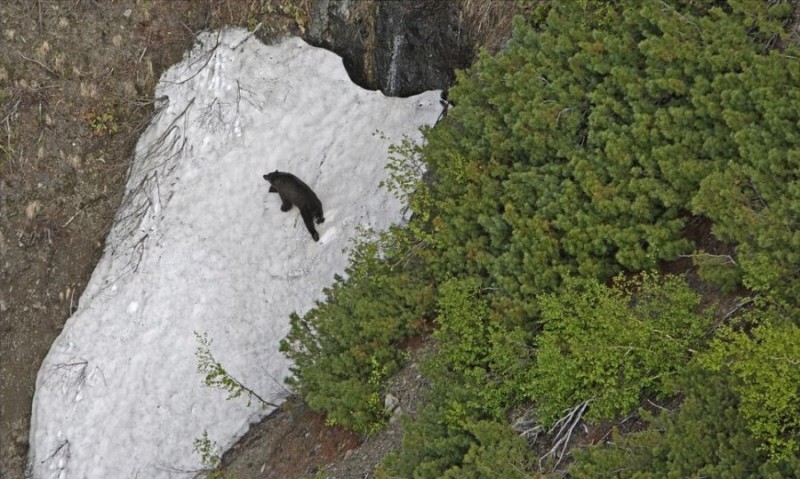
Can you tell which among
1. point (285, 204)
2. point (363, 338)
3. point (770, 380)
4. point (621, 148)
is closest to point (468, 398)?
point (363, 338)

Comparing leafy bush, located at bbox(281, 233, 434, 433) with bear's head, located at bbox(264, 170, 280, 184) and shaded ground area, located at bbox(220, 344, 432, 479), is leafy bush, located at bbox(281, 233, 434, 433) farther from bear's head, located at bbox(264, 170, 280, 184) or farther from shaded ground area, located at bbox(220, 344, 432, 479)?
bear's head, located at bbox(264, 170, 280, 184)

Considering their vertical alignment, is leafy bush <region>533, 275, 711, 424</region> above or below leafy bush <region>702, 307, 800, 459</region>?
above

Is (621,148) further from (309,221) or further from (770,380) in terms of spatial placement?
(309,221)

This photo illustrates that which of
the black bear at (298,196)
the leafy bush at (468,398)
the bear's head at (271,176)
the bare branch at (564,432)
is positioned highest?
the bear's head at (271,176)

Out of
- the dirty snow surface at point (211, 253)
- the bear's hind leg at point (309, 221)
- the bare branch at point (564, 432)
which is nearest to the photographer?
the bare branch at point (564, 432)

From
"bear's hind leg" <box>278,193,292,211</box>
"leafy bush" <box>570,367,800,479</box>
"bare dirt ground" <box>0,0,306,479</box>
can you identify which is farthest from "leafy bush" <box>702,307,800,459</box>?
"bare dirt ground" <box>0,0,306,479</box>

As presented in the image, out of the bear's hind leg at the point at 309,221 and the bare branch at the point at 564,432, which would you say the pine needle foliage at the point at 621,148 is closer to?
the bare branch at the point at 564,432

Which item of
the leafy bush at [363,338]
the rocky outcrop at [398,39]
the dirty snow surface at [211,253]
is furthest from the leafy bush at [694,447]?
the rocky outcrop at [398,39]
